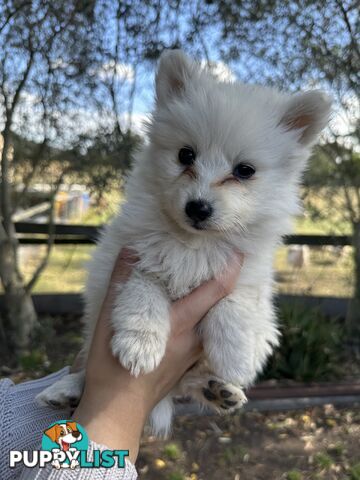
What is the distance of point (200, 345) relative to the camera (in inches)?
77.2

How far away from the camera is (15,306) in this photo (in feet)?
16.4

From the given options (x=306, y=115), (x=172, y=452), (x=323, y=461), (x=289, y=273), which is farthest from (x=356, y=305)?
(x=306, y=115)

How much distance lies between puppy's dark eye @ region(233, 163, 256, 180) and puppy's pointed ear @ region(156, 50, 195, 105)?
560 mm

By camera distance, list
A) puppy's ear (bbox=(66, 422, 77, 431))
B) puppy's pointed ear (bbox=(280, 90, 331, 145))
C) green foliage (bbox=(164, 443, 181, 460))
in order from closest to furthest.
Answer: puppy's ear (bbox=(66, 422, 77, 431)), puppy's pointed ear (bbox=(280, 90, 331, 145)), green foliage (bbox=(164, 443, 181, 460))

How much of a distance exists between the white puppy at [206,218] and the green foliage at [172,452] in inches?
69.1

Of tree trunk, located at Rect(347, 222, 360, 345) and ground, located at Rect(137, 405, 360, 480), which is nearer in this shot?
ground, located at Rect(137, 405, 360, 480)

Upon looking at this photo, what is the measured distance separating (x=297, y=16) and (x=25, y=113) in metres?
3.19

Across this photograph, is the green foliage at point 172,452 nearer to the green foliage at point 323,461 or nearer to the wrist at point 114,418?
the green foliage at point 323,461

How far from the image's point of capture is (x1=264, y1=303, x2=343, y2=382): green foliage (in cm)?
470

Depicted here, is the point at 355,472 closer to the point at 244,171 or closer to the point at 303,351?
the point at 303,351

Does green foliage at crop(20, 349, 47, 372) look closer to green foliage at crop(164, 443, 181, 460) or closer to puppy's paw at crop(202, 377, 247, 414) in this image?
green foliage at crop(164, 443, 181, 460)

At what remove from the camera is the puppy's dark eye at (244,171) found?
71.9 inches

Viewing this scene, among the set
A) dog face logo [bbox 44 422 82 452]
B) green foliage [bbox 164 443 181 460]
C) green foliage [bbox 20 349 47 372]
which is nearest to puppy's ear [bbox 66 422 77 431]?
dog face logo [bbox 44 422 82 452]

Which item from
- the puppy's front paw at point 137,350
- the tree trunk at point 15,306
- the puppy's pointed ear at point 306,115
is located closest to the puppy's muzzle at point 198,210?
the puppy's front paw at point 137,350
